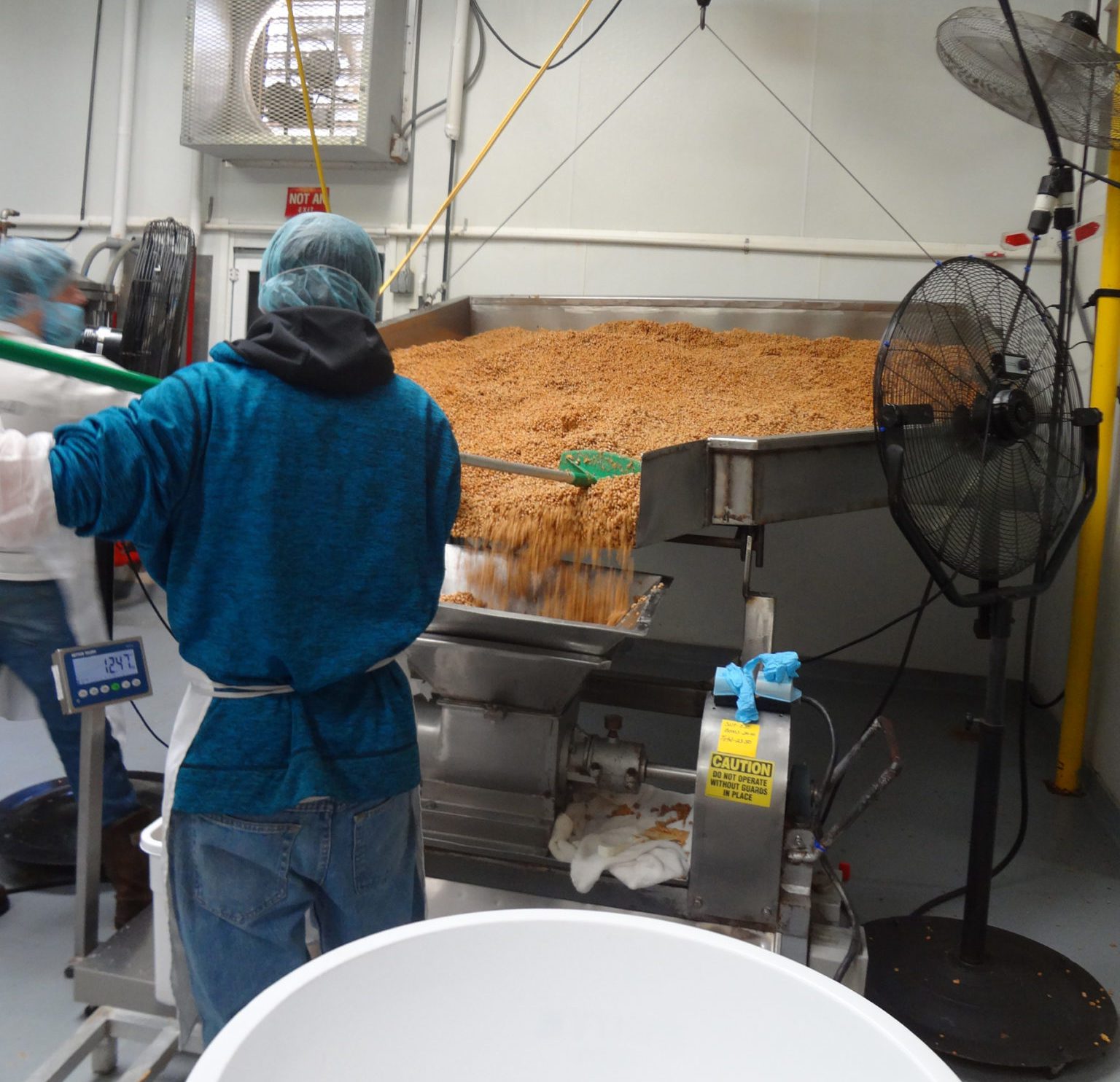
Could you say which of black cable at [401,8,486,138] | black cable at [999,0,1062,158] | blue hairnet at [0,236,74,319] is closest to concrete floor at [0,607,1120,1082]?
blue hairnet at [0,236,74,319]

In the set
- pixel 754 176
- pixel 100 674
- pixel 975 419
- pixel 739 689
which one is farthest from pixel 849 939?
pixel 754 176

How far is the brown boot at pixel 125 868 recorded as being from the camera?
189cm

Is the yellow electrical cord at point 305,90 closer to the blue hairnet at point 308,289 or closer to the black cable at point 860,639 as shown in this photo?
the blue hairnet at point 308,289

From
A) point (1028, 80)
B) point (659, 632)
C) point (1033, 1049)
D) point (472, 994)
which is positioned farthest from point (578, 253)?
point (472, 994)

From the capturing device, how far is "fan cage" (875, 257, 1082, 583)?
5.17 feet

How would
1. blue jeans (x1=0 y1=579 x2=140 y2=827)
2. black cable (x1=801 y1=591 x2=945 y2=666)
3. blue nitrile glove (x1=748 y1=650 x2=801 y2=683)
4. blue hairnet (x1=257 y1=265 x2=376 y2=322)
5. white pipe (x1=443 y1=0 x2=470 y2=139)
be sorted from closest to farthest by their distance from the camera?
blue hairnet (x1=257 y1=265 x2=376 y2=322)
blue nitrile glove (x1=748 y1=650 x2=801 y2=683)
blue jeans (x1=0 y1=579 x2=140 y2=827)
black cable (x1=801 y1=591 x2=945 y2=666)
white pipe (x1=443 y1=0 x2=470 y2=139)

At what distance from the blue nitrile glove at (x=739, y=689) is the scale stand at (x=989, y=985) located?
Answer: 0.49 meters

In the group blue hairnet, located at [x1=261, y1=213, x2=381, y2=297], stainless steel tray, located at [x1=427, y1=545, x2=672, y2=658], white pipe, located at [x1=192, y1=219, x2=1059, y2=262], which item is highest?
white pipe, located at [x1=192, y1=219, x2=1059, y2=262]

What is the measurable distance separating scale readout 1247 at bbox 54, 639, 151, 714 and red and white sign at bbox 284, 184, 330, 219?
3.11 m

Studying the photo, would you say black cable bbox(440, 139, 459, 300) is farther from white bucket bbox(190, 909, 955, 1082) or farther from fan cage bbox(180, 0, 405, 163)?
white bucket bbox(190, 909, 955, 1082)

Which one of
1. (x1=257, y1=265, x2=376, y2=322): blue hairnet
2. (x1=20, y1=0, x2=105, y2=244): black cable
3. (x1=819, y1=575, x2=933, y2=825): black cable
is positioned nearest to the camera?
(x1=257, y1=265, x2=376, y2=322): blue hairnet

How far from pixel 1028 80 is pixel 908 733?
6.96 feet

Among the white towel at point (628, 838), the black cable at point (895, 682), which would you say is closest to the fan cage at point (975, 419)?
Answer: the black cable at point (895, 682)

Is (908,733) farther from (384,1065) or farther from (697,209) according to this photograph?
(384,1065)
